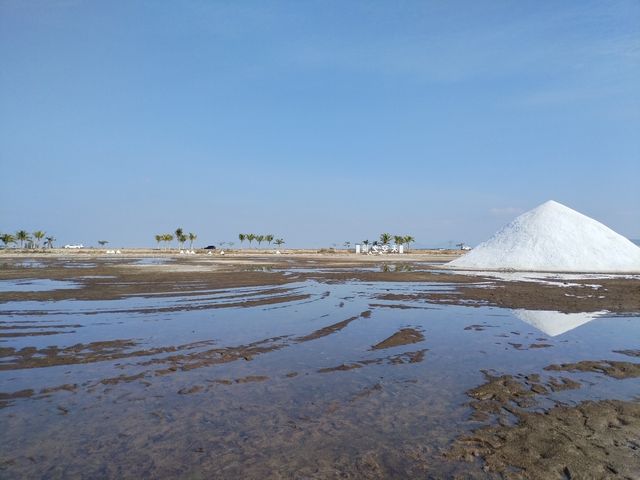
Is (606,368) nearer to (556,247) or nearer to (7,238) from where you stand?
(556,247)

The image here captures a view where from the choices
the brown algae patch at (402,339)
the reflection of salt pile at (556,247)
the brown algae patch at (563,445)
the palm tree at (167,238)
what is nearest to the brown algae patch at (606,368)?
the brown algae patch at (563,445)

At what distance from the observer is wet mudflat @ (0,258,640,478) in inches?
213

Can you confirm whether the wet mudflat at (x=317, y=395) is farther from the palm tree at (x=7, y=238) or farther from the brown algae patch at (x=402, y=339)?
the palm tree at (x=7, y=238)

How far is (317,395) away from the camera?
25.7 ft

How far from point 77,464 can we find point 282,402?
3.15m

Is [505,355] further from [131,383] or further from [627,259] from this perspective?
[627,259]

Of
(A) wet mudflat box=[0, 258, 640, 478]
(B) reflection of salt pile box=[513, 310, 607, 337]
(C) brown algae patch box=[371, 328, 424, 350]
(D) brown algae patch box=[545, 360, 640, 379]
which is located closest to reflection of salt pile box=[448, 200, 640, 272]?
(B) reflection of salt pile box=[513, 310, 607, 337]

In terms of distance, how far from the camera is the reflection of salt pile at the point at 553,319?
1411cm

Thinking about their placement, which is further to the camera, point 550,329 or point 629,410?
point 550,329

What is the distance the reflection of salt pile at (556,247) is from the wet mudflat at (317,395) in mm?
30576

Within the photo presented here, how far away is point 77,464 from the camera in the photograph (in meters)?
5.36

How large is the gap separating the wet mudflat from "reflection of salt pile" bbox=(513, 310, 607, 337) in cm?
9

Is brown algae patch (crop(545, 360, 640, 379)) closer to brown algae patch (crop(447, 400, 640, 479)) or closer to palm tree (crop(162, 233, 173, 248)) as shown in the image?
brown algae patch (crop(447, 400, 640, 479))

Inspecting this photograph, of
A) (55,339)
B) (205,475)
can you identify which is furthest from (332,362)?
(55,339)
